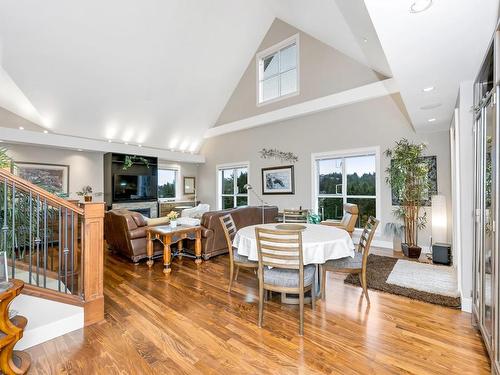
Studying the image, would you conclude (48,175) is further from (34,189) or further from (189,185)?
(34,189)

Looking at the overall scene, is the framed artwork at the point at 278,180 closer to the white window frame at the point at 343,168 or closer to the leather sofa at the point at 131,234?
the white window frame at the point at 343,168

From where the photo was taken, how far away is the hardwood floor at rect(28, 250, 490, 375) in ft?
5.70

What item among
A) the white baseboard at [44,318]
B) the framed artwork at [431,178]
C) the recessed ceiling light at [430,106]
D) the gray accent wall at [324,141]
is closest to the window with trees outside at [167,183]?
the gray accent wall at [324,141]

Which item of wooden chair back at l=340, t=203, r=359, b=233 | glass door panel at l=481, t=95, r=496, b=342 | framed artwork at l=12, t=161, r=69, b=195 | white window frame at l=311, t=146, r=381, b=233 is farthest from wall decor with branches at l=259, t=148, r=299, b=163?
framed artwork at l=12, t=161, r=69, b=195

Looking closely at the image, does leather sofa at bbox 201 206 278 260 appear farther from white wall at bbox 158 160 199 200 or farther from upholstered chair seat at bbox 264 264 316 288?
white wall at bbox 158 160 199 200

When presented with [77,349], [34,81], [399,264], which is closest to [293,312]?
[77,349]

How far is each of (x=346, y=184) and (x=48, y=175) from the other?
7365 millimetres

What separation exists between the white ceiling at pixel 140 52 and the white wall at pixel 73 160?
24.5 inches

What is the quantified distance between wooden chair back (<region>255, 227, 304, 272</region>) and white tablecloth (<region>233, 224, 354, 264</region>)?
15 centimetres

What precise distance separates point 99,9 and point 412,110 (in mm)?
5580

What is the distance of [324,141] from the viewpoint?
236 inches

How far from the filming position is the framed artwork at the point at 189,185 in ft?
29.9

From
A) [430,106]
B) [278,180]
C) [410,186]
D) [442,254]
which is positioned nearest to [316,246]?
[430,106]

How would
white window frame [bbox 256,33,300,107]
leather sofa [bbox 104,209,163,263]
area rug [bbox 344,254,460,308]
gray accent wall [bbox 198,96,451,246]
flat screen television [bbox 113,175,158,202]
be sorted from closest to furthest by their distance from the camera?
1. area rug [bbox 344,254,460,308]
2. leather sofa [bbox 104,209,163,263]
3. gray accent wall [bbox 198,96,451,246]
4. white window frame [bbox 256,33,300,107]
5. flat screen television [bbox 113,175,158,202]
